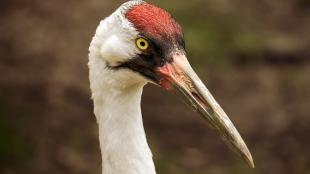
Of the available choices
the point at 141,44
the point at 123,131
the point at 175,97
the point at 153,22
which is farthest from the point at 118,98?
the point at 175,97

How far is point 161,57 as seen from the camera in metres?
4.29

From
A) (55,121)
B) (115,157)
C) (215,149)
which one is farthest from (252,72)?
(115,157)

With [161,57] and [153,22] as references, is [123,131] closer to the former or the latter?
[161,57]

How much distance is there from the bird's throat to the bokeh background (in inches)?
135

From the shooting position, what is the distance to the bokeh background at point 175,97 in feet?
26.7

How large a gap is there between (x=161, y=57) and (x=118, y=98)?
410 millimetres

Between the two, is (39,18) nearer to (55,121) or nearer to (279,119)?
(55,121)

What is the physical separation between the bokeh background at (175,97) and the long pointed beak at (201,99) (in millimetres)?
3805

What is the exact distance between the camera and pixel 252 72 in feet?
31.2

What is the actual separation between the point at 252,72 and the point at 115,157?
5.16 m

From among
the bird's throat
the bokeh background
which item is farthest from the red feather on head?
the bokeh background

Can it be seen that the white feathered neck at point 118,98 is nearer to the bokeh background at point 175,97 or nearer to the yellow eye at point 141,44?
the yellow eye at point 141,44

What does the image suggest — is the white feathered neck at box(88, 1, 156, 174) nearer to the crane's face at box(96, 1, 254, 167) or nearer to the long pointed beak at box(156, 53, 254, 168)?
the crane's face at box(96, 1, 254, 167)

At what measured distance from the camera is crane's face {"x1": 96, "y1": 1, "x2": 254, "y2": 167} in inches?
167
